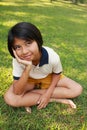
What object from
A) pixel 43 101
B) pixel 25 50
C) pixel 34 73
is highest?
pixel 25 50

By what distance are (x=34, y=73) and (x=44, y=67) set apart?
16cm

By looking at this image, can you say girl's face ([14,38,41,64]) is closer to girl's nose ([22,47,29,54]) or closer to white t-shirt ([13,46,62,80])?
girl's nose ([22,47,29,54])

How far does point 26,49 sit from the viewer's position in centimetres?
329

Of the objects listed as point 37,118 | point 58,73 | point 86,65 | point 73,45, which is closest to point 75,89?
point 58,73

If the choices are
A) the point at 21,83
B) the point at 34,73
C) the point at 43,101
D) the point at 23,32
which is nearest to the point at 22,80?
the point at 21,83

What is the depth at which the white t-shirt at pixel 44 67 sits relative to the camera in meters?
3.69

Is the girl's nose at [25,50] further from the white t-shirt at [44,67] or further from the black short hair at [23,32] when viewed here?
the white t-shirt at [44,67]

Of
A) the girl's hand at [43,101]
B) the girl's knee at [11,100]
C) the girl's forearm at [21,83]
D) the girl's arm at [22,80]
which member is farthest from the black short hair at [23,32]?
the girl's hand at [43,101]

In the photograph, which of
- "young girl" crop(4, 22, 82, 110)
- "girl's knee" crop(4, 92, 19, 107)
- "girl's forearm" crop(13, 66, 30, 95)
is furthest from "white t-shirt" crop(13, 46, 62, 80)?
"girl's knee" crop(4, 92, 19, 107)

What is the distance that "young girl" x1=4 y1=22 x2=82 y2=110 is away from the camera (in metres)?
3.28

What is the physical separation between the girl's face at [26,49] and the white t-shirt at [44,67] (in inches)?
11.5

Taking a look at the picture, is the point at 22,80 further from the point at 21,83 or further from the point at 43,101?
the point at 43,101

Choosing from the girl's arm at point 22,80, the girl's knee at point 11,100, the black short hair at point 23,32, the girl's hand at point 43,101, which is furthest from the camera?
the girl's hand at point 43,101

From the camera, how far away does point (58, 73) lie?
3.89m
